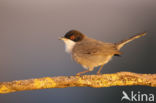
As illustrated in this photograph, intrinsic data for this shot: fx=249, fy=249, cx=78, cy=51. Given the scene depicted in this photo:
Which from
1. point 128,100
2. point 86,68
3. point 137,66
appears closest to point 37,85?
point 86,68

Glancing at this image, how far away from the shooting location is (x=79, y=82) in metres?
1.45

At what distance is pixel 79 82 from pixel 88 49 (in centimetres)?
28

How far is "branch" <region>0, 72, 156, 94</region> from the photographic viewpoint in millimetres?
1396

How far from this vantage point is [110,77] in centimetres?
148

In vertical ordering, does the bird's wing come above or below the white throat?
below

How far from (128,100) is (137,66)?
0.46 metres

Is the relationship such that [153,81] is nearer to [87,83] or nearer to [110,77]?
[110,77]

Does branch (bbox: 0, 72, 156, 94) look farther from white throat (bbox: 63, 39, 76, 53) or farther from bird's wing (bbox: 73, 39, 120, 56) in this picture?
white throat (bbox: 63, 39, 76, 53)

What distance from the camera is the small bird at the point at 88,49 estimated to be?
1600 mm

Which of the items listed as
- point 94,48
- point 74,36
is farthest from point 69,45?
point 94,48

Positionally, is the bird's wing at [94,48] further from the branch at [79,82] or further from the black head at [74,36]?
the branch at [79,82]

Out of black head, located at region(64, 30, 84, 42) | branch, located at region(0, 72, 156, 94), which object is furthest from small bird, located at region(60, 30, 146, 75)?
branch, located at region(0, 72, 156, 94)

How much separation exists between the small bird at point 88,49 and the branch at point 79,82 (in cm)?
16

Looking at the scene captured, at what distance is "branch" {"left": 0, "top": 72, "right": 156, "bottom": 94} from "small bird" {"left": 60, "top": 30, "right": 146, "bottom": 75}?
0.16 metres
